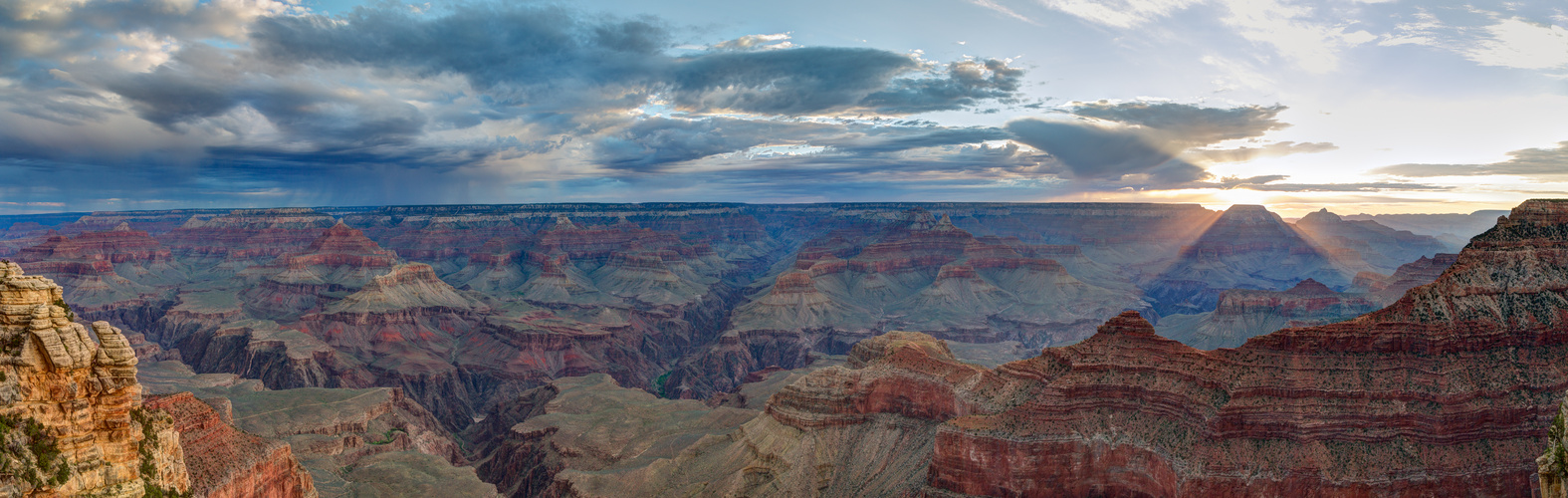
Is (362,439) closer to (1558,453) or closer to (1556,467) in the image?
(1556,467)

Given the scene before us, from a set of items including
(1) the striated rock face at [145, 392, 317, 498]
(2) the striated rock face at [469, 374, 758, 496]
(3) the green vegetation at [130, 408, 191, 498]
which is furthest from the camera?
(2) the striated rock face at [469, 374, 758, 496]

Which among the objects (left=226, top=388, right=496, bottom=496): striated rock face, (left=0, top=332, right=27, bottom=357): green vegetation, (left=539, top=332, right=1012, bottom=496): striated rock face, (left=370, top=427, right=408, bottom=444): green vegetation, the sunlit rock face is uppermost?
(left=0, top=332, right=27, bottom=357): green vegetation

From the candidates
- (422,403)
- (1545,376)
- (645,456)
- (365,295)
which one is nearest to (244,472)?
(645,456)

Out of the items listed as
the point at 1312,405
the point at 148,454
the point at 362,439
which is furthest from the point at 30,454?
the point at 362,439

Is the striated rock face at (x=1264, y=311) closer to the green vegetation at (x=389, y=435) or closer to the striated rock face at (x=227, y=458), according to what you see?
the green vegetation at (x=389, y=435)

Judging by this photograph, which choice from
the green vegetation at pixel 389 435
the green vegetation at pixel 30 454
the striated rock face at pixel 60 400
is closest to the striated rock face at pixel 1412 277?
the green vegetation at pixel 389 435

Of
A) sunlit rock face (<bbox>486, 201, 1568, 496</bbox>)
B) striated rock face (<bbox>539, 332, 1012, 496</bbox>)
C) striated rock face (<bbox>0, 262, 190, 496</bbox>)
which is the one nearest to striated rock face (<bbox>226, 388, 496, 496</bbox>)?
striated rock face (<bbox>539, 332, 1012, 496</bbox>)

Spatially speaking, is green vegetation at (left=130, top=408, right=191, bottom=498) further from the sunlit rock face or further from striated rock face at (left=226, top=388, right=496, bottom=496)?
the sunlit rock face
